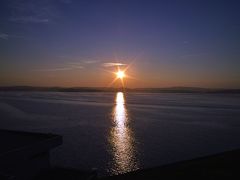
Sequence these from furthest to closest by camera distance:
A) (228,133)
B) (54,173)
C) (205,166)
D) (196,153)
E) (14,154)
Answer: (228,133) < (196,153) < (205,166) < (54,173) < (14,154)

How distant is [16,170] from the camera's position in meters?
6.17

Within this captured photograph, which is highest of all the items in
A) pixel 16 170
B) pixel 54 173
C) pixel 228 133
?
pixel 16 170

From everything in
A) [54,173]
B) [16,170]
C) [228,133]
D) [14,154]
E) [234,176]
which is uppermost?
[14,154]

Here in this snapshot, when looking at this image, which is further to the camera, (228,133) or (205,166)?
(228,133)

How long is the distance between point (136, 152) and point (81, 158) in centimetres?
572

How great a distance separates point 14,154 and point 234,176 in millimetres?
11391

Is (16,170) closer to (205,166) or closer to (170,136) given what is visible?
(205,166)

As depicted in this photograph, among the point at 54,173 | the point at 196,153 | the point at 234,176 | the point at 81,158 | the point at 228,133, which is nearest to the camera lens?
the point at 54,173

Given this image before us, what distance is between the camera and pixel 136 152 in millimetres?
25969

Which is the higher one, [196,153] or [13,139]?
[13,139]

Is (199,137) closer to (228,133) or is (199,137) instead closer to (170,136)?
(170,136)

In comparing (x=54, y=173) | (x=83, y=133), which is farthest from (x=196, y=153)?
(x=54, y=173)

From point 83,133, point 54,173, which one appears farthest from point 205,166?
point 83,133

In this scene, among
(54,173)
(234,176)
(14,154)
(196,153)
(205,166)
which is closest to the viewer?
(14,154)
